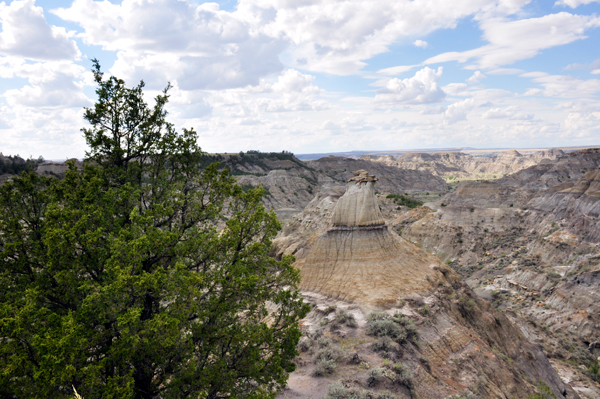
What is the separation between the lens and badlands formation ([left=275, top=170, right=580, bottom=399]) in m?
14.2

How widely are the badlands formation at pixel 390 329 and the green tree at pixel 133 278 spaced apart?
15.4ft

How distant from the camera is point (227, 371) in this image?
370 inches

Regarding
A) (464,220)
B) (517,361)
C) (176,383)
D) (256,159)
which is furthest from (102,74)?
(256,159)

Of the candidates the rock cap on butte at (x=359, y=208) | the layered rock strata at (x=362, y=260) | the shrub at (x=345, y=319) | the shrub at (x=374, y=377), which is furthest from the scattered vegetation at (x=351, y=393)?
the rock cap on butte at (x=359, y=208)

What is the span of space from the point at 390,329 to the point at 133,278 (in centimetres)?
1300

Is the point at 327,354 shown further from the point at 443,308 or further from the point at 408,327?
the point at 443,308

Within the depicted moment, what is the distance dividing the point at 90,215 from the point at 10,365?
11.9 feet

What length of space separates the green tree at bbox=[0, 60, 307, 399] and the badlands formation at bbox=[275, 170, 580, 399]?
468 centimetres

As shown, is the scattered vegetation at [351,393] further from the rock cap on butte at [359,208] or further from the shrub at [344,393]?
the rock cap on butte at [359,208]

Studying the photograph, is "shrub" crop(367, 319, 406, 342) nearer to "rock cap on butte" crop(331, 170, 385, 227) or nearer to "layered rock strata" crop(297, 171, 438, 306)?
"layered rock strata" crop(297, 171, 438, 306)

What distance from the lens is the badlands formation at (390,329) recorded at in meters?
14.2

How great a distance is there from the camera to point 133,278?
26.4 ft

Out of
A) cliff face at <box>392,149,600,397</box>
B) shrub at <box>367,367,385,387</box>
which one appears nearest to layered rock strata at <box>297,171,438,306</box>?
shrub at <box>367,367,385,387</box>

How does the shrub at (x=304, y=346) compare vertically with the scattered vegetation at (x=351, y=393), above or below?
below
